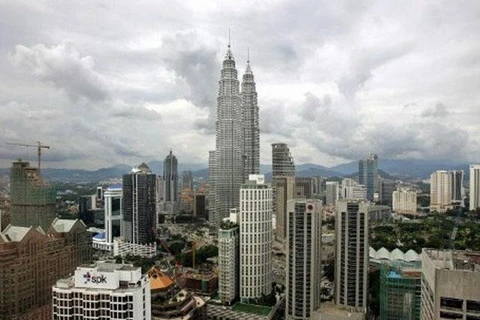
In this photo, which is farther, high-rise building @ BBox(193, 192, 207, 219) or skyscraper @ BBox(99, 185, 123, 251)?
high-rise building @ BBox(193, 192, 207, 219)

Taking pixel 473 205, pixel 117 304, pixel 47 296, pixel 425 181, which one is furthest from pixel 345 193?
pixel 117 304

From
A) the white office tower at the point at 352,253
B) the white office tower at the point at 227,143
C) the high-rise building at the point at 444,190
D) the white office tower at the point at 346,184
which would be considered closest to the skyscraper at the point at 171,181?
the white office tower at the point at 227,143

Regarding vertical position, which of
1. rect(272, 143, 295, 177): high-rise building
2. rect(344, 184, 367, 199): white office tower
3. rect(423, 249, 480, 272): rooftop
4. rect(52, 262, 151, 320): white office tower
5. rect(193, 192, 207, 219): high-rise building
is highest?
rect(272, 143, 295, 177): high-rise building

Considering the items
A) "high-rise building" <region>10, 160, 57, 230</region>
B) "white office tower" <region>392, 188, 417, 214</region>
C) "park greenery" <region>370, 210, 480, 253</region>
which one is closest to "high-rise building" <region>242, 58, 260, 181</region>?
"park greenery" <region>370, 210, 480, 253</region>

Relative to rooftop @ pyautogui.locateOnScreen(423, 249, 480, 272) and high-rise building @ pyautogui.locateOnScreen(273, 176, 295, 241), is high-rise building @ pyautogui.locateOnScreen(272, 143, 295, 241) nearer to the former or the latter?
high-rise building @ pyautogui.locateOnScreen(273, 176, 295, 241)

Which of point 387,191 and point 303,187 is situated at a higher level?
point 303,187

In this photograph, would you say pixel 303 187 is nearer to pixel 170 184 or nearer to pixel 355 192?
pixel 355 192

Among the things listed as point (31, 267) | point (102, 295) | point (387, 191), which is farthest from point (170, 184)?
point (102, 295)
